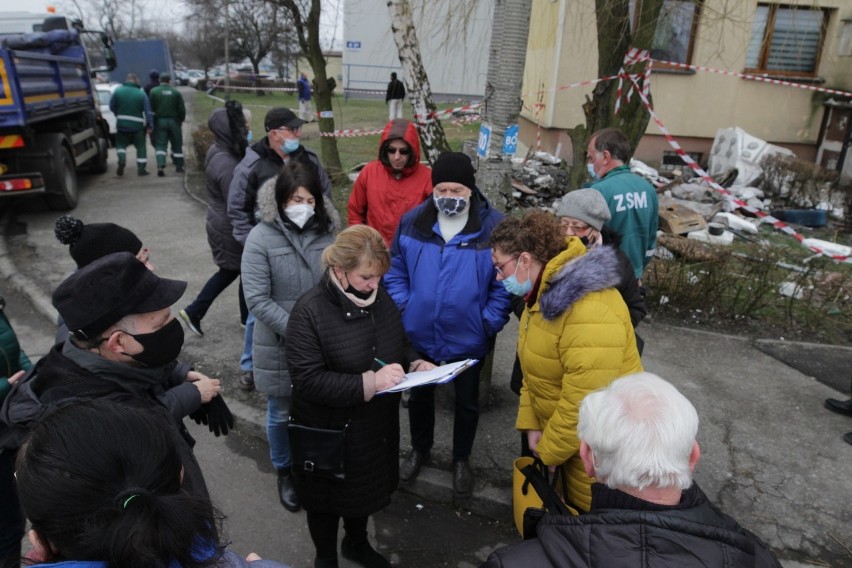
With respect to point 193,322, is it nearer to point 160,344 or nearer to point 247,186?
point 247,186

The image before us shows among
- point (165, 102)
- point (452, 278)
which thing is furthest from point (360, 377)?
point (165, 102)

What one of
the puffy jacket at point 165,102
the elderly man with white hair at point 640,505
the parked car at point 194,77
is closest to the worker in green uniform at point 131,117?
the puffy jacket at point 165,102

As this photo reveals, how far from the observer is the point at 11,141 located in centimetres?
742

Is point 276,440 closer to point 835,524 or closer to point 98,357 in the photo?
point 98,357

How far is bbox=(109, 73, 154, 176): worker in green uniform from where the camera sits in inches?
422

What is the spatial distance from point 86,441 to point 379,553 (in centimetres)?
211

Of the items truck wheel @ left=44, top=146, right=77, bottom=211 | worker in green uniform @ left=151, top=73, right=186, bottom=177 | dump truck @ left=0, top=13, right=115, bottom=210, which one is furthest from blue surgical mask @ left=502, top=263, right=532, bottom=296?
worker in green uniform @ left=151, top=73, right=186, bottom=177

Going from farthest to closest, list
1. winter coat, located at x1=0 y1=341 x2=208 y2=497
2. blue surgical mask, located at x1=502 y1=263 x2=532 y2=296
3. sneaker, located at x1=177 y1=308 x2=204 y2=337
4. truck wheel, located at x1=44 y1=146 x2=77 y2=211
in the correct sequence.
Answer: truck wheel, located at x1=44 y1=146 x2=77 y2=211
sneaker, located at x1=177 y1=308 x2=204 y2=337
blue surgical mask, located at x1=502 y1=263 x2=532 y2=296
winter coat, located at x1=0 y1=341 x2=208 y2=497

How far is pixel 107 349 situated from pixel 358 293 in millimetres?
961

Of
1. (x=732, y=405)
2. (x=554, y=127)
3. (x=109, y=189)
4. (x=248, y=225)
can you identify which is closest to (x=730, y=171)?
(x=554, y=127)

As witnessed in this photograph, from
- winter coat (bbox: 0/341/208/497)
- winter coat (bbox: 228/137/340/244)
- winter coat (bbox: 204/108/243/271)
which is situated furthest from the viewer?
winter coat (bbox: 204/108/243/271)

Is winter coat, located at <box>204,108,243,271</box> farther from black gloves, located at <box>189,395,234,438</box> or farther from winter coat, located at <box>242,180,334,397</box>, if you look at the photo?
black gloves, located at <box>189,395,234,438</box>

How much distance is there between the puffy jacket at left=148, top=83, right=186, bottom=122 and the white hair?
37.8 ft

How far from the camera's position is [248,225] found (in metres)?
4.14
